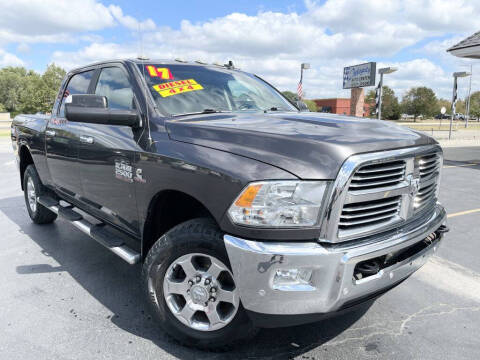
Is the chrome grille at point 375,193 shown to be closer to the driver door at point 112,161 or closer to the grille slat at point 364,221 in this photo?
the grille slat at point 364,221

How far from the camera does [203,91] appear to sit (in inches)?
131

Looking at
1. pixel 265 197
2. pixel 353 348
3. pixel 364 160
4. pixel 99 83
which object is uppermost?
pixel 99 83

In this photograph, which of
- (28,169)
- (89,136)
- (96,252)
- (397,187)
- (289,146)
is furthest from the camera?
(28,169)

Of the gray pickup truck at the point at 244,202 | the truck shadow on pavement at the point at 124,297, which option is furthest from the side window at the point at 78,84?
the truck shadow on pavement at the point at 124,297

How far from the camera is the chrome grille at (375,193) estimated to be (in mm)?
2049

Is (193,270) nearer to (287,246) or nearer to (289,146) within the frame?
(287,246)

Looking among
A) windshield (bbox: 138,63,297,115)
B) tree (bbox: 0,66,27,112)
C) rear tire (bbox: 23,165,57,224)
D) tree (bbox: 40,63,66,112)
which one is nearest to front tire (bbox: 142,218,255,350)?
windshield (bbox: 138,63,297,115)

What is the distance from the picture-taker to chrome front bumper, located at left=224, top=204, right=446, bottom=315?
200cm

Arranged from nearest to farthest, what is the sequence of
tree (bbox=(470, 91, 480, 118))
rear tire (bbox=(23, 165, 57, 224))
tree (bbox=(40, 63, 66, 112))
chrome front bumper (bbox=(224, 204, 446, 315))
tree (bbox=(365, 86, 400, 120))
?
1. chrome front bumper (bbox=(224, 204, 446, 315))
2. rear tire (bbox=(23, 165, 57, 224))
3. tree (bbox=(40, 63, 66, 112))
4. tree (bbox=(365, 86, 400, 120))
5. tree (bbox=(470, 91, 480, 118))

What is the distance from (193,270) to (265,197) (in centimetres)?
75

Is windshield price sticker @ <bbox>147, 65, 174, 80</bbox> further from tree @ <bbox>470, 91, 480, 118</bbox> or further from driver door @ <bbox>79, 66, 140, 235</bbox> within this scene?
tree @ <bbox>470, 91, 480, 118</bbox>

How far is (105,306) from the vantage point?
10.4 ft

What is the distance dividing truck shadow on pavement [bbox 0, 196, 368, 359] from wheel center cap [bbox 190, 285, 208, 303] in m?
0.37

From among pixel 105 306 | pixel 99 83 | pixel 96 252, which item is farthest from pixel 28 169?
pixel 105 306
